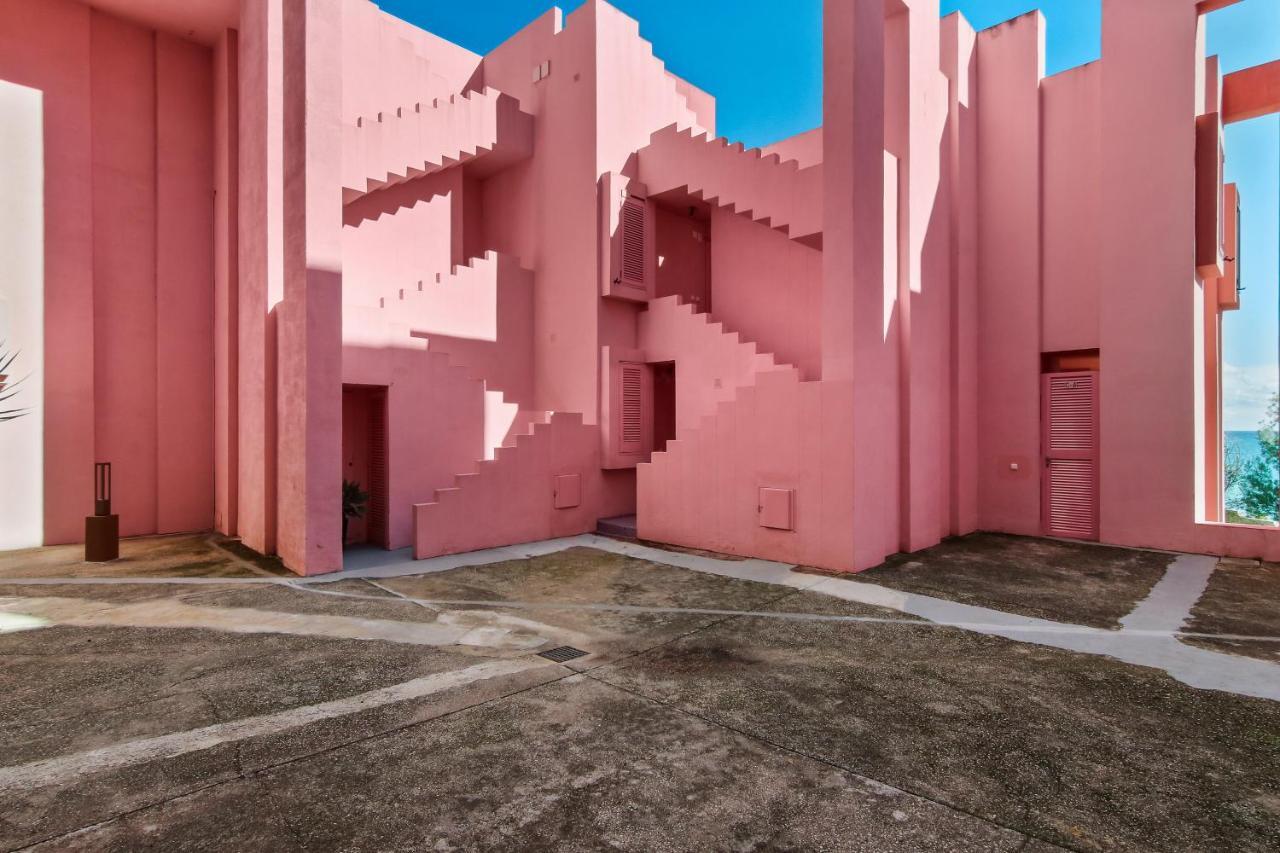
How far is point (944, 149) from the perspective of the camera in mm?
10117

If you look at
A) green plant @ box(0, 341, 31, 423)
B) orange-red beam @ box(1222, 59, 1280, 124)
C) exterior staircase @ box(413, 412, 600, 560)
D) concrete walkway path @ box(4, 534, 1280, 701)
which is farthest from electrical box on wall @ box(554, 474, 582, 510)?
orange-red beam @ box(1222, 59, 1280, 124)

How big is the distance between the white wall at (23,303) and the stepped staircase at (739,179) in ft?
29.8

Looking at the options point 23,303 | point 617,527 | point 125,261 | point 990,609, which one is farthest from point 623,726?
point 125,261

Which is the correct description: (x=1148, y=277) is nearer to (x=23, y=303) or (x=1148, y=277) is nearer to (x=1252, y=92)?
(x=1252, y=92)

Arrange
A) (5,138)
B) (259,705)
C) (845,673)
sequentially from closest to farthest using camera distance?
(259,705) < (845,673) < (5,138)

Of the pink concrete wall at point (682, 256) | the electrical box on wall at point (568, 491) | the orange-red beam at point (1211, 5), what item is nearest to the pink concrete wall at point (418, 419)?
the electrical box on wall at point (568, 491)

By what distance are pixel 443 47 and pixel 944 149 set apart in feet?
30.9

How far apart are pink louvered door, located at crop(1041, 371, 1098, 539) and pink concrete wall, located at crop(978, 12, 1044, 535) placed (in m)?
0.17

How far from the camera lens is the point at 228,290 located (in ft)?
32.6

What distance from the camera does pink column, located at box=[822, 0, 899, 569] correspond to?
24.6 ft

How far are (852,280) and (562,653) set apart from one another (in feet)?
17.4

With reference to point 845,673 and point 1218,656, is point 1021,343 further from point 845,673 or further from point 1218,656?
point 845,673

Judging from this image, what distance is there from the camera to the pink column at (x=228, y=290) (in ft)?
32.2

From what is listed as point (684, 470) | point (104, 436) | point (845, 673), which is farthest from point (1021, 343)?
point (104, 436)
